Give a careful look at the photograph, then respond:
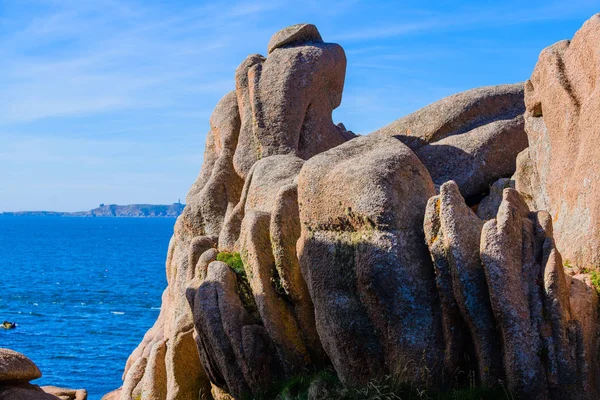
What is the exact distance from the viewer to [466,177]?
23672 mm

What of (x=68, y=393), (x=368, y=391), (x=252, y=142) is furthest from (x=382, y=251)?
(x=68, y=393)

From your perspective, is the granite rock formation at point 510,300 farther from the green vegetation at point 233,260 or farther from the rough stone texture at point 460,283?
the green vegetation at point 233,260

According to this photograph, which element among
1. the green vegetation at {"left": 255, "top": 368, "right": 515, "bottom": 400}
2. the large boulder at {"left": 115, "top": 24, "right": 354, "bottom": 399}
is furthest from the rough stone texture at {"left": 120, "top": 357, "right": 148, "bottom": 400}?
the green vegetation at {"left": 255, "top": 368, "right": 515, "bottom": 400}

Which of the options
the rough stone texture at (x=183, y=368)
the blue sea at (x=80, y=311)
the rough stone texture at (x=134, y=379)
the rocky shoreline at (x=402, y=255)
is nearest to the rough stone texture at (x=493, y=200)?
the rocky shoreline at (x=402, y=255)

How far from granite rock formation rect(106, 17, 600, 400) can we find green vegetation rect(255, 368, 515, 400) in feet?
0.63

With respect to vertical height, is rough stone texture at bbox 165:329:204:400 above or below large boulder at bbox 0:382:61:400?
above

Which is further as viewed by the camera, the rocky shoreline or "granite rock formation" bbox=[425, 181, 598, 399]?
the rocky shoreline

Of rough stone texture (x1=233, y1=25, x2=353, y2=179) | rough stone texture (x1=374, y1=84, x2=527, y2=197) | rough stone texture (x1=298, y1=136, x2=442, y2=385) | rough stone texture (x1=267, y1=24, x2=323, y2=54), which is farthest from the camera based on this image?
rough stone texture (x1=267, y1=24, x2=323, y2=54)

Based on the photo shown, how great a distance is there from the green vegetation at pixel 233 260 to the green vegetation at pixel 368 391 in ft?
11.6

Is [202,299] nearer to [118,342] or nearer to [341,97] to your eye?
[341,97]

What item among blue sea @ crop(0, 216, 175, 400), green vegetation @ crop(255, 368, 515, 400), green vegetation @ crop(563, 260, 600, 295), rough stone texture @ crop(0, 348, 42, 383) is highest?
green vegetation @ crop(563, 260, 600, 295)

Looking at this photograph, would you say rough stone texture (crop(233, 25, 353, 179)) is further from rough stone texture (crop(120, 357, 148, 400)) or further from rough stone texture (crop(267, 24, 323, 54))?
Result: rough stone texture (crop(120, 357, 148, 400))

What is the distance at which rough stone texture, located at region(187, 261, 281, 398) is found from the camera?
19.1 metres

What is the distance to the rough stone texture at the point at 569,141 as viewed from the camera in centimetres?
1811
